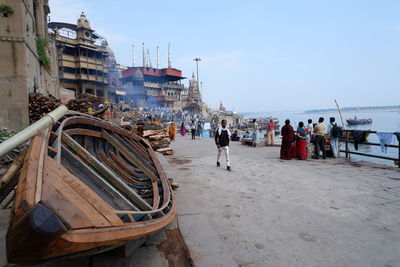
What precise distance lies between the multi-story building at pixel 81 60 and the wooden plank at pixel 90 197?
41641 mm

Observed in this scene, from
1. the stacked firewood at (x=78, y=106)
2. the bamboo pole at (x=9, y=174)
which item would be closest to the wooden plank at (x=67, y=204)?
the bamboo pole at (x=9, y=174)

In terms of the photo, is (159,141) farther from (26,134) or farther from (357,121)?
(357,121)

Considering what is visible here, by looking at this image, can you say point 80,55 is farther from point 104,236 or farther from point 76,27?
point 104,236

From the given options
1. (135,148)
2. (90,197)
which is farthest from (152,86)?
(90,197)

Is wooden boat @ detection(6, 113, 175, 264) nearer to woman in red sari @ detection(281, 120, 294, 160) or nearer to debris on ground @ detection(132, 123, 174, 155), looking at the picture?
woman in red sari @ detection(281, 120, 294, 160)

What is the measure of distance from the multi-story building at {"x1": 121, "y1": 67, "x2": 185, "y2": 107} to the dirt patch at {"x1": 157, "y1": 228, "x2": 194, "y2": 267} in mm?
51775

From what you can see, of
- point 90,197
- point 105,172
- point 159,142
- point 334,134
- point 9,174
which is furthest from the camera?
point 159,142

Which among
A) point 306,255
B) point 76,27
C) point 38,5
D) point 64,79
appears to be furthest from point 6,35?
point 76,27

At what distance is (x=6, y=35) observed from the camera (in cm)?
1045

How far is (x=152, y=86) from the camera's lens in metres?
60.7

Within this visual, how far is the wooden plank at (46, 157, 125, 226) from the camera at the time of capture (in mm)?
1939

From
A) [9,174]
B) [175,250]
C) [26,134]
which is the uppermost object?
[26,134]

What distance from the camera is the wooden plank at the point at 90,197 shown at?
1.94 m

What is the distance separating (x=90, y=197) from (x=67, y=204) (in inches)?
12.4
